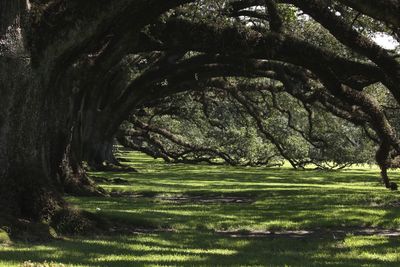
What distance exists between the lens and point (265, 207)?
55.2 ft

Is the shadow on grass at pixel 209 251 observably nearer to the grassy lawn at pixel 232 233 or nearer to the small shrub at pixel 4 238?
the grassy lawn at pixel 232 233

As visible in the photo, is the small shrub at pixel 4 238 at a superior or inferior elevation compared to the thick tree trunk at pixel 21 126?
inferior

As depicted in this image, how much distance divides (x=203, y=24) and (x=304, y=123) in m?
33.2

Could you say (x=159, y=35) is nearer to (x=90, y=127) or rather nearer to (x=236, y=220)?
(x=236, y=220)

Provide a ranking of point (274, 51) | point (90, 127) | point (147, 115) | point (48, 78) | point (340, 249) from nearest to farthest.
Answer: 1. point (340, 249)
2. point (48, 78)
3. point (274, 51)
4. point (90, 127)
5. point (147, 115)

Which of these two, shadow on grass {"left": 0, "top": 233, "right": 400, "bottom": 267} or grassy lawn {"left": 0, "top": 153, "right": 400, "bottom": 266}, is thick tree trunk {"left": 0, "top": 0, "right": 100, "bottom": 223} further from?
shadow on grass {"left": 0, "top": 233, "right": 400, "bottom": 267}

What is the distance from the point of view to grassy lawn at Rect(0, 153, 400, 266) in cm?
852

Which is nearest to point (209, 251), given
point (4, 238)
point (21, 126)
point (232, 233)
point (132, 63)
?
point (232, 233)

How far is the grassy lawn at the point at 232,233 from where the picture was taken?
8523 mm

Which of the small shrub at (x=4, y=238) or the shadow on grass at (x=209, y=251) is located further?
the small shrub at (x=4, y=238)

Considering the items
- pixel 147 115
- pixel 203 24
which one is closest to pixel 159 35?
pixel 203 24

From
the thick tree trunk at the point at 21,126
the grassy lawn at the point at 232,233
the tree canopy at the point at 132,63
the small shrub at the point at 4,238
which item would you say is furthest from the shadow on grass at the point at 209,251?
the tree canopy at the point at 132,63

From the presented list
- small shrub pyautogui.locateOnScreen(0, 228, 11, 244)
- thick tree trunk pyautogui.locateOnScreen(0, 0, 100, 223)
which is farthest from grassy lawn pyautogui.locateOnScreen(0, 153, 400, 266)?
thick tree trunk pyautogui.locateOnScreen(0, 0, 100, 223)

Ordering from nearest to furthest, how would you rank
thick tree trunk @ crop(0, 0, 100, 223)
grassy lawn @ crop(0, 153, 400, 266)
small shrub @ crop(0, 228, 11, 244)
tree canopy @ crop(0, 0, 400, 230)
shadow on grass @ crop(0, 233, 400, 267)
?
1. shadow on grass @ crop(0, 233, 400, 267)
2. grassy lawn @ crop(0, 153, 400, 266)
3. small shrub @ crop(0, 228, 11, 244)
4. thick tree trunk @ crop(0, 0, 100, 223)
5. tree canopy @ crop(0, 0, 400, 230)
